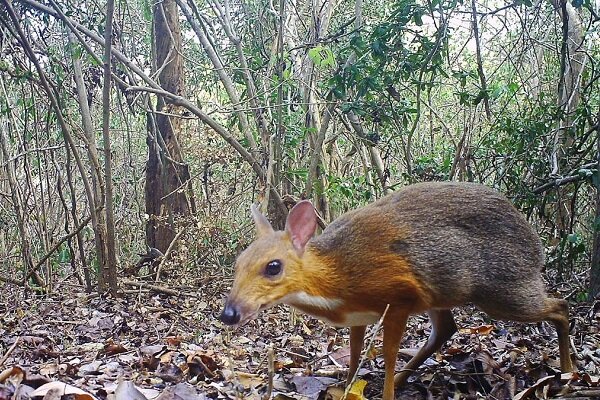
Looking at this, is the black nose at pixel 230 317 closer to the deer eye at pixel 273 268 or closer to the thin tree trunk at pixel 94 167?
the deer eye at pixel 273 268

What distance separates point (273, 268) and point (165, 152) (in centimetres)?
585

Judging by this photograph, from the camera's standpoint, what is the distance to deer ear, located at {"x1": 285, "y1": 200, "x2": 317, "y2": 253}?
321cm

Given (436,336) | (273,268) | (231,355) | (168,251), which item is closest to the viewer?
(273,268)

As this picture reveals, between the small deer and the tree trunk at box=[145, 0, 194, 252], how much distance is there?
555 cm

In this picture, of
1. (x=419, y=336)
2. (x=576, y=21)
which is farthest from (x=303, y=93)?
(x=419, y=336)

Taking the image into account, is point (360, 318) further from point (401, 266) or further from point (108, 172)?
point (108, 172)

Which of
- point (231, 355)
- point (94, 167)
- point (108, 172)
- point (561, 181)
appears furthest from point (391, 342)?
point (94, 167)

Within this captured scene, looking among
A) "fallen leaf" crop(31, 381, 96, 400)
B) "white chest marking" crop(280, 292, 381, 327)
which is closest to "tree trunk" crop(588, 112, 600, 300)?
"white chest marking" crop(280, 292, 381, 327)

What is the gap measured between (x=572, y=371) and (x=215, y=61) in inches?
211

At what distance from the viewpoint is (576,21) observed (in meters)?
7.43

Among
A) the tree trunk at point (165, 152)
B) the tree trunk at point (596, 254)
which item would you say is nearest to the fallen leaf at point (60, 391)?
the tree trunk at point (596, 254)

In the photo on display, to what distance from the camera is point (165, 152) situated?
866 centimetres

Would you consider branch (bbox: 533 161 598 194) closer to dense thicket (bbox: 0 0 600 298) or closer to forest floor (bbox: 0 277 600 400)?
dense thicket (bbox: 0 0 600 298)

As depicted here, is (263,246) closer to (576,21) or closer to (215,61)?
(215,61)
